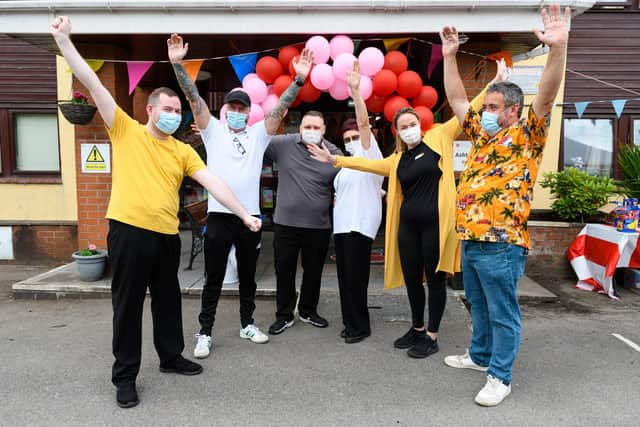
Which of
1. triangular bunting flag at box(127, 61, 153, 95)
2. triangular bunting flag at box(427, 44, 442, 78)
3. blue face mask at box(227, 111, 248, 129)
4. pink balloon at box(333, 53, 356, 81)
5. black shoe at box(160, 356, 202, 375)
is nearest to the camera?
black shoe at box(160, 356, 202, 375)

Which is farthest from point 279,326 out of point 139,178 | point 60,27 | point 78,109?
point 78,109

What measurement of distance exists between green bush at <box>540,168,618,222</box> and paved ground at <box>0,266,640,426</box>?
1.89 meters

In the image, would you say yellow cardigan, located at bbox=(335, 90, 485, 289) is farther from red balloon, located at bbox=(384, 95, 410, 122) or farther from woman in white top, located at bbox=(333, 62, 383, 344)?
red balloon, located at bbox=(384, 95, 410, 122)

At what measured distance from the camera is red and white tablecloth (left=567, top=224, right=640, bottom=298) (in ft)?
17.6

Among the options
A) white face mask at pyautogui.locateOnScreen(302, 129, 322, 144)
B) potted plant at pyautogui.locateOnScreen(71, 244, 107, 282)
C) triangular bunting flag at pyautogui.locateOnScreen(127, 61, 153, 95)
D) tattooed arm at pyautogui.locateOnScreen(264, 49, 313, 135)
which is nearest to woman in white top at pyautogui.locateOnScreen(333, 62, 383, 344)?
white face mask at pyautogui.locateOnScreen(302, 129, 322, 144)

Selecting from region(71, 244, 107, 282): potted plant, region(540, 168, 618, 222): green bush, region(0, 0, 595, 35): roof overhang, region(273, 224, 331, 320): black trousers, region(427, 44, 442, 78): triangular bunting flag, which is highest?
region(0, 0, 595, 35): roof overhang

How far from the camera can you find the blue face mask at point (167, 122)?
2.89m

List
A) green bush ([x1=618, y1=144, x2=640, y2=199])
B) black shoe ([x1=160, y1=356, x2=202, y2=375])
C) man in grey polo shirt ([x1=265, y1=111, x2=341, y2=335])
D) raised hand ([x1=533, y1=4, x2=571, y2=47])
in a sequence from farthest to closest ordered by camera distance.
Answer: green bush ([x1=618, y1=144, x2=640, y2=199])
man in grey polo shirt ([x1=265, y1=111, x2=341, y2=335])
black shoe ([x1=160, y1=356, x2=202, y2=375])
raised hand ([x1=533, y1=4, x2=571, y2=47])

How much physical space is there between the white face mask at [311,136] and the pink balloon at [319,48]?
1172 mm

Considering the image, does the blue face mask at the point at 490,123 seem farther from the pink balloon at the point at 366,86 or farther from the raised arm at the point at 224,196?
the pink balloon at the point at 366,86

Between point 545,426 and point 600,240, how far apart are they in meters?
3.82

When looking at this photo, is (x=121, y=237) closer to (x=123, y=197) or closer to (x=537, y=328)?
(x=123, y=197)

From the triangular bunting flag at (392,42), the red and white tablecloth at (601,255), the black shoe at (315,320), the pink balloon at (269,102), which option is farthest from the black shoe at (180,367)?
the red and white tablecloth at (601,255)

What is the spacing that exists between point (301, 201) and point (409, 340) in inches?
57.1
